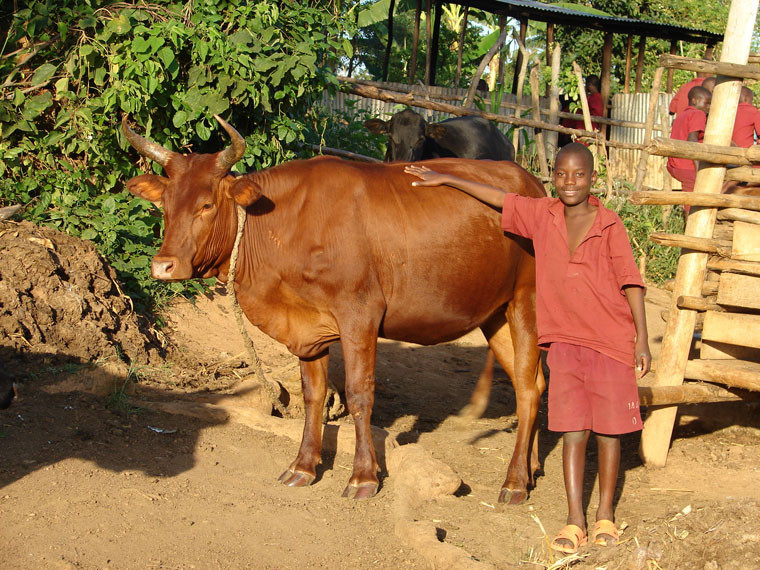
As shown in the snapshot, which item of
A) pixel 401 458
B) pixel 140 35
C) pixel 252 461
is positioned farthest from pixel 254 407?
pixel 140 35

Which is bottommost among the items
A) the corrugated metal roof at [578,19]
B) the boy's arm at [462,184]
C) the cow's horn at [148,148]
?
the boy's arm at [462,184]

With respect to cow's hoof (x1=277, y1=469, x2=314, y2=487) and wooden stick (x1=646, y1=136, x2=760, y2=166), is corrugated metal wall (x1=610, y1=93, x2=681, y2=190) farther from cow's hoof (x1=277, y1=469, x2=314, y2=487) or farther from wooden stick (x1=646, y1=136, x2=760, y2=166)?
cow's hoof (x1=277, y1=469, x2=314, y2=487)

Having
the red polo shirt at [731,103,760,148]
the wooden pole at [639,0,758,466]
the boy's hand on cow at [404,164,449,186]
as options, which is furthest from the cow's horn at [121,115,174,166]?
the red polo shirt at [731,103,760,148]

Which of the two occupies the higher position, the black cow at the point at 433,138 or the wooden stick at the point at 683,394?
the black cow at the point at 433,138

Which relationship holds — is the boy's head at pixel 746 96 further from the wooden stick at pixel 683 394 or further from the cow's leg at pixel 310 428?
the cow's leg at pixel 310 428

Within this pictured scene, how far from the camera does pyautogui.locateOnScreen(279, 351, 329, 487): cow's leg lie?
16.0 ft

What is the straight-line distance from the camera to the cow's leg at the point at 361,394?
4723 millimetres

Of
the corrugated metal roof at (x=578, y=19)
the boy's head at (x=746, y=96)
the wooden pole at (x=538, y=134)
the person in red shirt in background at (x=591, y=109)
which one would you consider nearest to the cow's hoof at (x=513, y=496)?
the boy's head at (x=746, y=96)

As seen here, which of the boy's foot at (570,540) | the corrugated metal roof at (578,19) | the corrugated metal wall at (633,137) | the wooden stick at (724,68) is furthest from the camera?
the corrugated metal roof at (578,19)

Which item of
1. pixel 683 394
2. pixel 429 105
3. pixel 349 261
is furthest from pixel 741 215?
pixel 429 105

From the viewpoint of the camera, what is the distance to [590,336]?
13.4 feet

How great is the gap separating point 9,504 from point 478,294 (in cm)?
279

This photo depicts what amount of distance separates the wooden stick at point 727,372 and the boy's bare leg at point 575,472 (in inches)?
70.9

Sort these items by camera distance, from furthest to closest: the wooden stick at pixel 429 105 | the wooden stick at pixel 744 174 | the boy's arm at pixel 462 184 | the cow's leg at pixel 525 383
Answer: the wooden stick at pixel 429 105
the wooden stick at pixel 744 174
the cow's leg at pixel 525 383
the boy's arm at pixel 462 184
